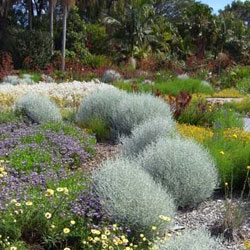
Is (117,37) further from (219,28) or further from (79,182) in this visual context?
(79,182)

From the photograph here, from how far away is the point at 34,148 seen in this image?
5785 mm

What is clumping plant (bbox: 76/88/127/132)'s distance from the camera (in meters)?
7.83

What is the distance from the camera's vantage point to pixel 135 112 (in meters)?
7.22

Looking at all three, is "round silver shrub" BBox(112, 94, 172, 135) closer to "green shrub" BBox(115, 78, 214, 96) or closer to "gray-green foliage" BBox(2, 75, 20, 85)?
"green shrub" BBox(115, 78, 214, 96)

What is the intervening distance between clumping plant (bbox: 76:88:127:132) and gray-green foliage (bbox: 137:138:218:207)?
3.16m

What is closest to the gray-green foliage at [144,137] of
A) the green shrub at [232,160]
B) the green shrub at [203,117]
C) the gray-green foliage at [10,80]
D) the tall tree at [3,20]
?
the green shrub at [232,160]

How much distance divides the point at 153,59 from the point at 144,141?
19568 mm

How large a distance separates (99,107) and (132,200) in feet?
14.9

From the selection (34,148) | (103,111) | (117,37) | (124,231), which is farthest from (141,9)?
(124,231)

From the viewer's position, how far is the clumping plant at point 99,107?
7828mm

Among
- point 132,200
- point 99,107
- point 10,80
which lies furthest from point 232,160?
point 10,80

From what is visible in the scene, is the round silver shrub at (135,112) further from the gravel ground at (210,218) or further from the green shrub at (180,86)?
the green shrub at (180,86)

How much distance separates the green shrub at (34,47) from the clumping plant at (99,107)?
1521 centimetres

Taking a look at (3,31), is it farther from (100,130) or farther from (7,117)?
(100,130)
